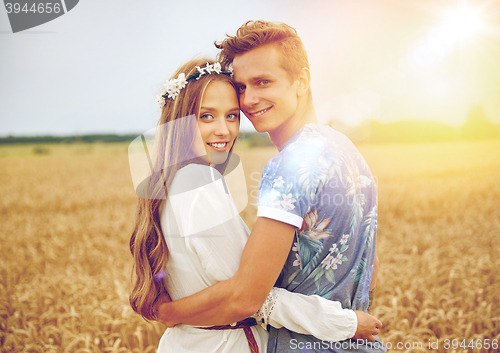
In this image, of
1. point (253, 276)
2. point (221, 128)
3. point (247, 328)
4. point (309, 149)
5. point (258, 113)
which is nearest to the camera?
point (253, 276)

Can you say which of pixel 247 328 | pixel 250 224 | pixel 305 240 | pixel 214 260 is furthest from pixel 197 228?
pixel 250 224

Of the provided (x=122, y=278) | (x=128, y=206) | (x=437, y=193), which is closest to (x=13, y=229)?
(x=128, y=206)

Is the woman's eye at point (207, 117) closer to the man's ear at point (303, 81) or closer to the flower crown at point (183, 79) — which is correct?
the flower crown at point (183, 79)

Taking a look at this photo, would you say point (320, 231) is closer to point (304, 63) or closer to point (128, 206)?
point (304, 63)

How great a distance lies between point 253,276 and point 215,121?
0.98 m

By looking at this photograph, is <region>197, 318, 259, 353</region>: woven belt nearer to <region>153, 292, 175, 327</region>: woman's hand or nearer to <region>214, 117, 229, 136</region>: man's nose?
<region>153, 292, 175, 327</region>: woman's hand

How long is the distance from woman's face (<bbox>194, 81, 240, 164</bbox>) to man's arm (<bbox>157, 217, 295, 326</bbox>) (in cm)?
71

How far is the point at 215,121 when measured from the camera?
2092mm

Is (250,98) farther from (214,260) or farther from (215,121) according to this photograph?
(214,260)

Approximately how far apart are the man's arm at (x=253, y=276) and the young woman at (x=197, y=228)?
9cm

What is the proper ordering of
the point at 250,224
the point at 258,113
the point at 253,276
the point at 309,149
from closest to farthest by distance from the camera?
the point at 253,276
the point at 309,149
the point at 258,113
the point at 250,224

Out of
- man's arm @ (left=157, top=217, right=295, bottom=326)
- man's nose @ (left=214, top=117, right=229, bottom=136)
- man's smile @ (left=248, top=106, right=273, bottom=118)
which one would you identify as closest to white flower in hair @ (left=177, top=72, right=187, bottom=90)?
man's nose @ (left=214, top=117, right=229, bottom=136)

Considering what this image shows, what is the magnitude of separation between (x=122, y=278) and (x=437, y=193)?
34.0 ft

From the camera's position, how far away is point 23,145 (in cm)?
5372
